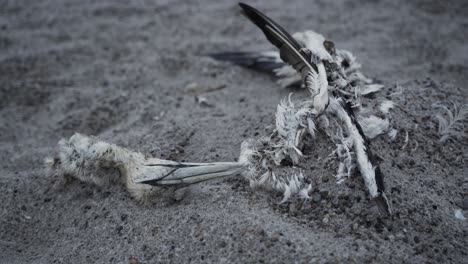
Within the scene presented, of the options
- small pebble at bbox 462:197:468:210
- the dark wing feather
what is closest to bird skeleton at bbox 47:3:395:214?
the dark wing feather

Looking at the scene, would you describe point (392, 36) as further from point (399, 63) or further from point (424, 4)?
point (424, 4)

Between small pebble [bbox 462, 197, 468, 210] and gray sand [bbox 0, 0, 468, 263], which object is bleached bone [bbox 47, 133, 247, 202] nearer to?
gray sand [bbox 0, 0, 468, 263]

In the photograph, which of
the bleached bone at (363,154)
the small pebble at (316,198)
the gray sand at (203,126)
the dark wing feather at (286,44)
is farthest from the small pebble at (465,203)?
the dark wing feather at (286,44)

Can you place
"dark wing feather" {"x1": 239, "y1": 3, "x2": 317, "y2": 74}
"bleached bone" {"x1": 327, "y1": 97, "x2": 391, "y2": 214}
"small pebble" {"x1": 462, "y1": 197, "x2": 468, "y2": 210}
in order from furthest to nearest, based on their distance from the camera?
"dark wing feather" {"x1": 239, "y1": 3, "x2": 317, "y2": 74}
"small pebble" {"x1": 462, "y1": 197, "x2": 468, "y2": 210}
"bleached bone" {"x1": 327, "y1": 97, "x2": 391, "y2": 214}

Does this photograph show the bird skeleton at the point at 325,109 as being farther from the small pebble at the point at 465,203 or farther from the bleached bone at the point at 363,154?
the small pebble at the point at 465,203

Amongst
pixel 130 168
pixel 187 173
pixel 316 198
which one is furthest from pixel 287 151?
pixel 130 168

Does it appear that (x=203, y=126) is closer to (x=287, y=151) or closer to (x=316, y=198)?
(x=287, y=151)

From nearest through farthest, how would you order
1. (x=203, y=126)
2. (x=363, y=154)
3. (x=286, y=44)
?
(x=363, y=154) → (x=286, y=44) → (x=203, y=126)

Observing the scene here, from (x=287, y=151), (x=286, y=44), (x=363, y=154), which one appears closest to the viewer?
(x=363, y=154)
